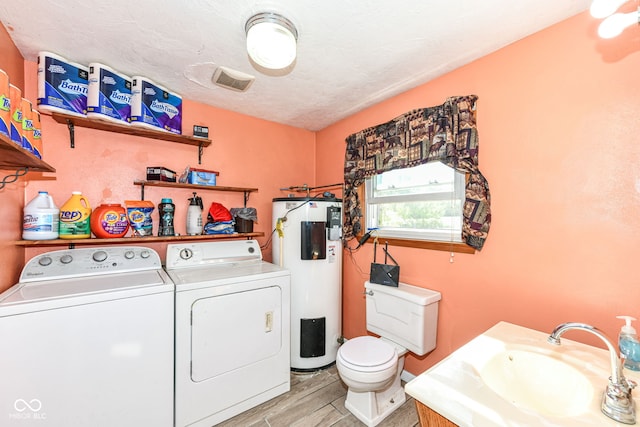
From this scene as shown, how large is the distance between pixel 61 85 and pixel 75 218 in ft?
2.70

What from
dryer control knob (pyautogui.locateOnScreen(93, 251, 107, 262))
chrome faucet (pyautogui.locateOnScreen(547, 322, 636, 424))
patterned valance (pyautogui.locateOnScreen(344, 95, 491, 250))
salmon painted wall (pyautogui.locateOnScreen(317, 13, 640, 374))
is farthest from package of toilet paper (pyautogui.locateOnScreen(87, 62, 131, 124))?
chrome faucet (pyautogui.locateOnScreen(547, 322, 636, 424))

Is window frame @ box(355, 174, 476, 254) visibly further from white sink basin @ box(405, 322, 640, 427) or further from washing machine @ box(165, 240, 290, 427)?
washing machine @ box(165, 240, 290, 427)

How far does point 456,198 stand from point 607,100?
0.82 meters

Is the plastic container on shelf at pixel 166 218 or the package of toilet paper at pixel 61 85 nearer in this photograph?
the package of toilet paper at pixel 61 85

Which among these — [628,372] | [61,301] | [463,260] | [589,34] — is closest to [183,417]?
[61,301]

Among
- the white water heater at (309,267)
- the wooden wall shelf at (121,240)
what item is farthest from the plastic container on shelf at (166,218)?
the white water heater at (309,267)

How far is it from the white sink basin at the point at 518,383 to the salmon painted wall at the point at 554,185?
0.26 m

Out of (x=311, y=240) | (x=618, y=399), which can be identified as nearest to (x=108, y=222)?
(x=311, y=240)

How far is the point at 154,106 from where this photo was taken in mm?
1919

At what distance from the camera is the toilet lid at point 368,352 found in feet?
5.33

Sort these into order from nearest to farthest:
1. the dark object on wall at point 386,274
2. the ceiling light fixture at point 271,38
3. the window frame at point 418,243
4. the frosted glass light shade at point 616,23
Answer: the frosted glass light shade at point 616,23, the ceiling light fixture at point 271,38, the window frame at point 418,243, the dark object on wall at point 386,274

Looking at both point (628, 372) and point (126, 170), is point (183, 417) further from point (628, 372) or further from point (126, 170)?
point (628, 372)

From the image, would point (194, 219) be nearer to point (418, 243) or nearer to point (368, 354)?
point (368, 354)

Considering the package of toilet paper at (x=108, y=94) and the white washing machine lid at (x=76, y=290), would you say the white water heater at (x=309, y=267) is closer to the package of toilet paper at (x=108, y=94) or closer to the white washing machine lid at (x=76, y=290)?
the white washing machine lid at (x=76, y=290)
